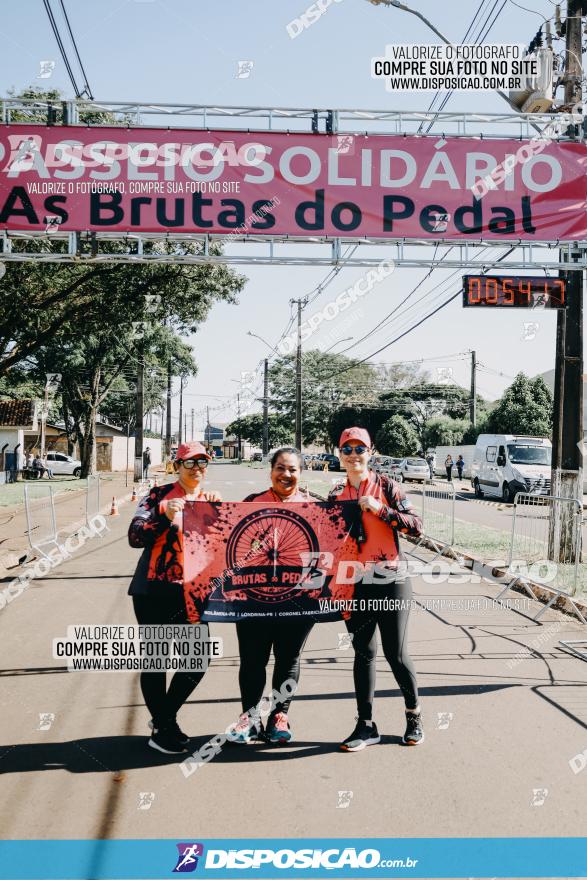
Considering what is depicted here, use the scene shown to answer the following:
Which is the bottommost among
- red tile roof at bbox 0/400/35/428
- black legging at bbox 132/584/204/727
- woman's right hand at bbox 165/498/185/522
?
black legging at bbox 132/584/204/727

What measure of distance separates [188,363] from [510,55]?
3457cm

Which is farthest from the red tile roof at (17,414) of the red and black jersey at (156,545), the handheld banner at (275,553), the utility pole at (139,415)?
the red and black jersey at (156,545)

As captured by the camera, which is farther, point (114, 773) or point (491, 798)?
point (114, 773)

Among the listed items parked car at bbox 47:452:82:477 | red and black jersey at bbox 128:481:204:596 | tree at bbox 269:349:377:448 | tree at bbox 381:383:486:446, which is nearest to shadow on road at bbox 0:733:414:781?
red and black jersey at bbox 128:481:204:596

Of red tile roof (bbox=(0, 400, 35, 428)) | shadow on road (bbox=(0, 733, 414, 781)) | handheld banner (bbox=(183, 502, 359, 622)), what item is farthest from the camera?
red tile roof (bbox=(0, 400, 35, 428))

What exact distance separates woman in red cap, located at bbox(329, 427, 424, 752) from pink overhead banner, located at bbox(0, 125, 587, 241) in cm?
464

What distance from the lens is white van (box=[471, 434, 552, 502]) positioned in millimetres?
27188

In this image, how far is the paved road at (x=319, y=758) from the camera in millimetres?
3779

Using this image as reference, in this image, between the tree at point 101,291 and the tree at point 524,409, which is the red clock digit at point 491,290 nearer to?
the tree at point 101,291

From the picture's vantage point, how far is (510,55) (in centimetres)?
975

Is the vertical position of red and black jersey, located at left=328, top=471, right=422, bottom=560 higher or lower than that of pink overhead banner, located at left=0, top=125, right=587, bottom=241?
lower

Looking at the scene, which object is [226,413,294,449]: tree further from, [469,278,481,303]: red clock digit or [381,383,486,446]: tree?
[469,278,481,303]: red clock digit

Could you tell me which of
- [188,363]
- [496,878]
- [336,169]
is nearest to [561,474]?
[336,169]

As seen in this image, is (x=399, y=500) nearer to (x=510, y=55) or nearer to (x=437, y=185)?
(x=437, y=185)
